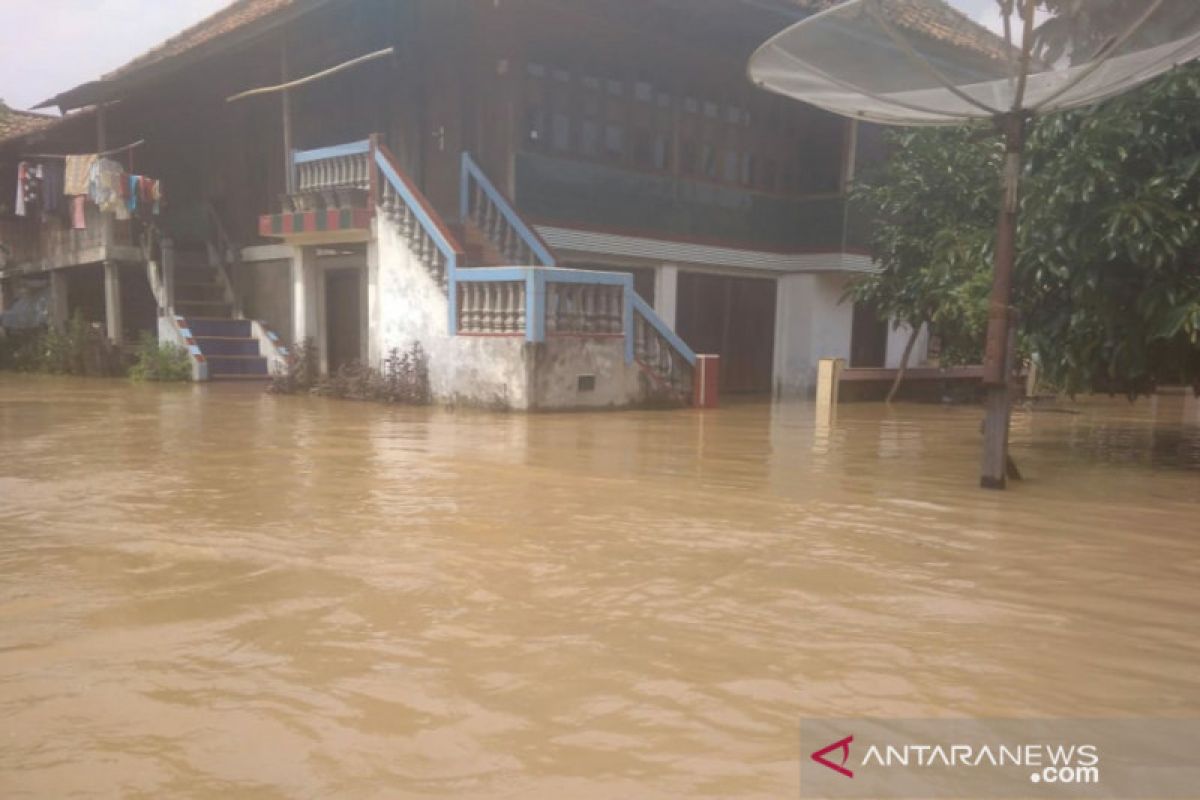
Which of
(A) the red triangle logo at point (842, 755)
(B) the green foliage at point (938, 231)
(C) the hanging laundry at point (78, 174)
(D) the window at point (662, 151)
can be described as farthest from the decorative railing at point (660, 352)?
(C) the hanging laundry at point (78, 174)

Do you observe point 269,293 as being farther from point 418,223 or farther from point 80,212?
point 418,223

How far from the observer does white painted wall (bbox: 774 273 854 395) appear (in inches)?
625

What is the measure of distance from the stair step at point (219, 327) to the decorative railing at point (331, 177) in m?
3.60

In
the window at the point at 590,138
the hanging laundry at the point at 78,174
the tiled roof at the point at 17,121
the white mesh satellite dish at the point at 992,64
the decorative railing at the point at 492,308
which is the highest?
the tiled roof at the point at 17,121

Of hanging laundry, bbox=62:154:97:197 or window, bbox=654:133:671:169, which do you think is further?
hanging laundry, bbox=62:154:97:197

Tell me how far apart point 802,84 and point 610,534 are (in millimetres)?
3800

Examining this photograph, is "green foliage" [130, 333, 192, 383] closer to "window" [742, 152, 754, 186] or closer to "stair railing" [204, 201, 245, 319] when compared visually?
"stair railing" [204, 201, 245, 319]

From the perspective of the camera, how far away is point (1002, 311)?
18.3ft

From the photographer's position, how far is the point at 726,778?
2.08m

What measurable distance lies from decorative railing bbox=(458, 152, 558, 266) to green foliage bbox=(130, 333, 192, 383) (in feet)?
19.0

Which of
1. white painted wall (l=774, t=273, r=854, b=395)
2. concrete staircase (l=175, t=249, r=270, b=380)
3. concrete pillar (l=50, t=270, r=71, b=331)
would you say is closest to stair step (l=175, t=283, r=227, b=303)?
concrete staircase (l=175, t=249, r=270, b=380)

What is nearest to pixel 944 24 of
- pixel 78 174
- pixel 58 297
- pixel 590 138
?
pixel 590 138

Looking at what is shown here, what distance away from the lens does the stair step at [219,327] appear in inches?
597

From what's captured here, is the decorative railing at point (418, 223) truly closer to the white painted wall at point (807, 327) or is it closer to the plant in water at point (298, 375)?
the plant in water at point (298, 375)
